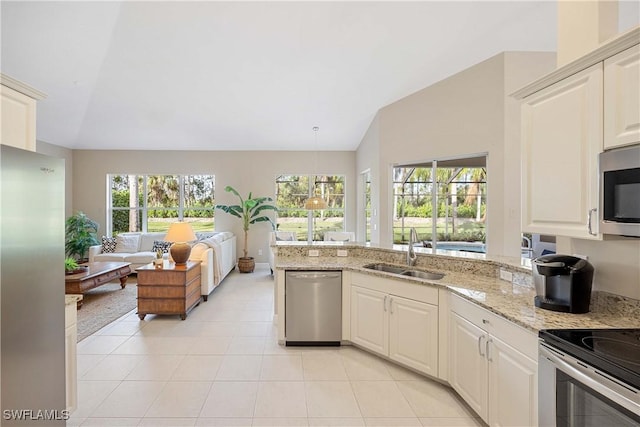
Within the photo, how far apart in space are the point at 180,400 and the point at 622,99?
3.36 metres

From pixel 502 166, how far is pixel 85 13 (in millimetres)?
5647

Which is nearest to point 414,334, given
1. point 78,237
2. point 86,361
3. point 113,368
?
point 113,368

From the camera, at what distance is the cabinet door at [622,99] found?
142 cm

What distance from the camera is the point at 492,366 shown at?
193 centimetres

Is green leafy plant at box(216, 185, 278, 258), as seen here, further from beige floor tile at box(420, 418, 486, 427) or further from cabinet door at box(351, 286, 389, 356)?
beige floor tile at box(420, 418, 486, 427)

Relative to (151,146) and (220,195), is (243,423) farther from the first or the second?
(151,146)

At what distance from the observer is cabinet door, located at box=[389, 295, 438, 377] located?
2.57 m

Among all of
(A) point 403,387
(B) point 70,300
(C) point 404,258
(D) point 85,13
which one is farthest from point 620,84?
(D) point 85,13

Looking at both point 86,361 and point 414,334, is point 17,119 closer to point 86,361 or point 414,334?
point 86,361

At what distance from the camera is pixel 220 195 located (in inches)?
318

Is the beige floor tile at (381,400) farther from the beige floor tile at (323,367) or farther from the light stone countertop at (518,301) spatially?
the light stone countertop at (518,301)

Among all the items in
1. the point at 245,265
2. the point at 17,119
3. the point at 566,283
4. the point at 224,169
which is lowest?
the point at 245,265

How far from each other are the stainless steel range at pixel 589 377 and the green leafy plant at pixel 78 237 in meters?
Result: 8.40

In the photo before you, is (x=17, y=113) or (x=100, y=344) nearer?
(x=17, y=113)
